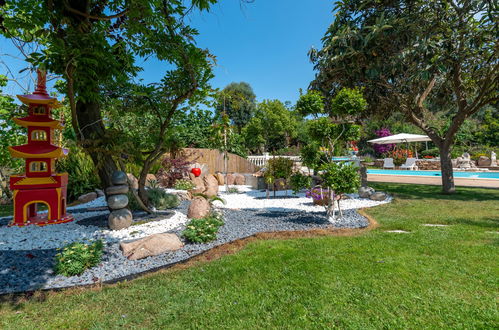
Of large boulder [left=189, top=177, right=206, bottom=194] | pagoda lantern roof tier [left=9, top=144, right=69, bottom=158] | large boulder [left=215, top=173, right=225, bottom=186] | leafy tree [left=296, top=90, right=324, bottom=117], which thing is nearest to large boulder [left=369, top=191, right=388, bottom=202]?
leafy tree [left=296, top=90, right=324, bottom=117]

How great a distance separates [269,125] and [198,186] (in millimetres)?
17234

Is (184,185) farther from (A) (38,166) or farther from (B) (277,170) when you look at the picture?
(A) (38,166)

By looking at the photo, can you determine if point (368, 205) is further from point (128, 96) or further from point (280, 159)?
point (128, 96)

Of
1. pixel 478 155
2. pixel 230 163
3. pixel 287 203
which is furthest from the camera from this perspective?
pixel 478 155

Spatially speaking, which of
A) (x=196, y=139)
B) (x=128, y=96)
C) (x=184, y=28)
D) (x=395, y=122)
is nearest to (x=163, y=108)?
(x=128, y=96)

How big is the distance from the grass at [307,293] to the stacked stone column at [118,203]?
2124 mm

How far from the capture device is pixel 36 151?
5.03m

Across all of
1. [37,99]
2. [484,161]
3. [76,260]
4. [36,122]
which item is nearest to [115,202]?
[76,260]

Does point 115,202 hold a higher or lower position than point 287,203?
higher

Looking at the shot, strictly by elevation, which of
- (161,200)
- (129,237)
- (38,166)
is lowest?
(129,237)

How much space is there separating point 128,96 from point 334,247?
4969mm

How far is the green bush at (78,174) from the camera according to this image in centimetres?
862

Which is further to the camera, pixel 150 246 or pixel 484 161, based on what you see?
pixel 484 161

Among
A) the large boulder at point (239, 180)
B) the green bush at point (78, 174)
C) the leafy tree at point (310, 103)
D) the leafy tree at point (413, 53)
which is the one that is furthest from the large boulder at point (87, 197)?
the leafy tree at point (413, 53)
